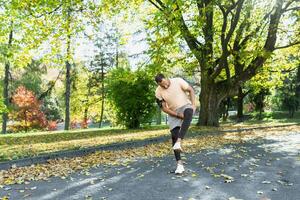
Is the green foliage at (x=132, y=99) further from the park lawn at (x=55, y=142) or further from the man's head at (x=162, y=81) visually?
the man's head at (x=162, y=81)

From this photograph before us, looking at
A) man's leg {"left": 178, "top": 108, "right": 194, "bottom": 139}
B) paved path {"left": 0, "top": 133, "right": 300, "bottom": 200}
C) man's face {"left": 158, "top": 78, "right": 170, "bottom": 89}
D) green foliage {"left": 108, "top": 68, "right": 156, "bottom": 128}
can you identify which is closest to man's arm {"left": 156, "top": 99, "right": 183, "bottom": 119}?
man's leg {"left": 178, "top": 108, "right": 194, "bottom": 139}

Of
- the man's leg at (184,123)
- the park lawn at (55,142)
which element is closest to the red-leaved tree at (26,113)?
the park lawn at (55,142)

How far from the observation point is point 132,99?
22156 mm

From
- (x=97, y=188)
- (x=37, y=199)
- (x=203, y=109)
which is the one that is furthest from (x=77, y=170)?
(x=203, y=109)

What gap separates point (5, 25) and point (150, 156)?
967 centimetres

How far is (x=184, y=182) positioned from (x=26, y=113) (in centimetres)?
3285

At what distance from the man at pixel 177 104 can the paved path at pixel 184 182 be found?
77cm

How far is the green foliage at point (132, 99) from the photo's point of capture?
73.0 feet

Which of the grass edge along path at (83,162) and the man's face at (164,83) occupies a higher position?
the man's face at (164,83)

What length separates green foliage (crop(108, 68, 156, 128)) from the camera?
22.2 metres

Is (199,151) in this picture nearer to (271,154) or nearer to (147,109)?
(271,154)

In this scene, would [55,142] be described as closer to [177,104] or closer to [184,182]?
[177,104]

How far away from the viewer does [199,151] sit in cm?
1120

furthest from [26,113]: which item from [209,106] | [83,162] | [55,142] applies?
[83,162]
